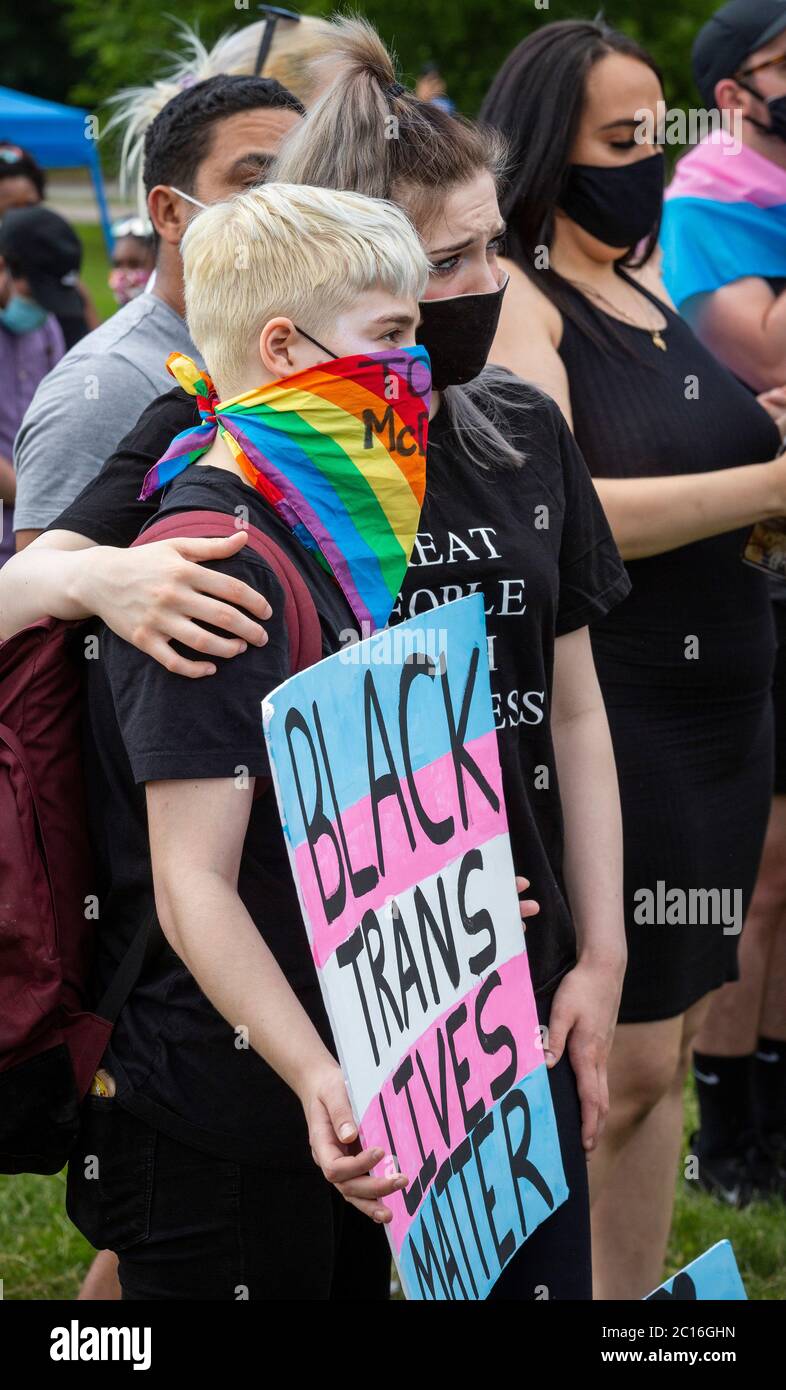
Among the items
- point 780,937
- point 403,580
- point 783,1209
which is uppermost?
point 403,580

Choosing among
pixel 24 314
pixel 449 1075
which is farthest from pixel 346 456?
pixel 24 314

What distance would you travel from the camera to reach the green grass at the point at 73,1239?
10.9 feet

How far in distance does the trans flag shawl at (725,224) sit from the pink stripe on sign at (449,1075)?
1.92m

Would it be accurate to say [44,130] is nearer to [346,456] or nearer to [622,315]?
[622,315]

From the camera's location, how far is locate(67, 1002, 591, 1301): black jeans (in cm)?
182

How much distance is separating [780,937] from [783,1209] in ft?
2.24

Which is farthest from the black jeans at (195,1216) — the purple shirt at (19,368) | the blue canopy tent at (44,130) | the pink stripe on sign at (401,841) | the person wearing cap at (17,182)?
the blue canopy tent at (44,130)

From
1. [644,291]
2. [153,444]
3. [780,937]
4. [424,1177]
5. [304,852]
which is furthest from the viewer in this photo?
[780,937]

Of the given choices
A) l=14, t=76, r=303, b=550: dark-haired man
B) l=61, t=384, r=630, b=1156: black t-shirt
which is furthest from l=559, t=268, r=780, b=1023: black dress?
l=14, t=76, r=303, b=550: dark-haired man

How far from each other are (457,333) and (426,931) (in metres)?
0.77

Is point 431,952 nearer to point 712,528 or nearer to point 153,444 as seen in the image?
point 153,444

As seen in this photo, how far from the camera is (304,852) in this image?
1.51 metres

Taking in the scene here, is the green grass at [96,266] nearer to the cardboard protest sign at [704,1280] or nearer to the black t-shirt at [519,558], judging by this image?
the black t-shirt at [519,558]
